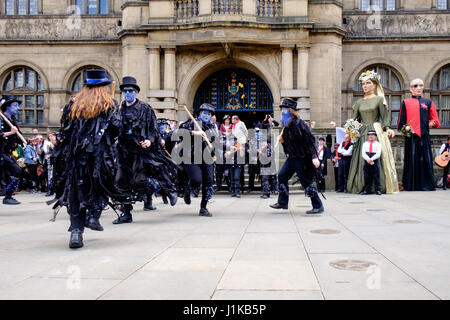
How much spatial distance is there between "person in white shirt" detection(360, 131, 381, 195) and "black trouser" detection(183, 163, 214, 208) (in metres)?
6.26

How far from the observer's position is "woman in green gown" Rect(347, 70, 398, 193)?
14172 millimetres

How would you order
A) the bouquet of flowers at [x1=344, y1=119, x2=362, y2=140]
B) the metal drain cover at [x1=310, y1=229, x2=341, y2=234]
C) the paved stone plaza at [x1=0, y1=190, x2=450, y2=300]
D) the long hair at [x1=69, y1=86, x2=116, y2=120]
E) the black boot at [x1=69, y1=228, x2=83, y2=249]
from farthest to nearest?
the bouquet of flowers at [x1=344, y1=119, x2=362, y2=140] → the metal drain cover at [x1=310, y1=229, x2=341, y2=234] → the long hair at [x1=69, y1=86, x2=116, y2=120] → the black boot at [x1=69, y1=228, x2=83, y2=249] → the paved stone plaza at [x1=0, y1=190, x2=450, y2=300]

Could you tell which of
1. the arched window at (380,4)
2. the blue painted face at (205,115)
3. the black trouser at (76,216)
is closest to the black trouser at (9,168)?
the blue painted face at (205,115)

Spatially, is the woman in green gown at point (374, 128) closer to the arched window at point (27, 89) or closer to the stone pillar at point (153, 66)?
the stone pillar at point (153, 66)

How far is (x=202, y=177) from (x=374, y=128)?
22.8ft

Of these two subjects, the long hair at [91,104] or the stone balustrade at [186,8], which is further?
the stone balustrade at [186,8]

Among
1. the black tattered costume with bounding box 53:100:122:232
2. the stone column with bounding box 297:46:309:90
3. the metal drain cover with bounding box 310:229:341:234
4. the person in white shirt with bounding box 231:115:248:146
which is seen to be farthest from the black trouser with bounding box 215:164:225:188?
the black tattered costume with bounding box 53:100:122:232

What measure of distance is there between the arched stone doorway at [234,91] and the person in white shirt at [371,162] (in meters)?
8.71

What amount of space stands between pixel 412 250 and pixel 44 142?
1443 centimetres

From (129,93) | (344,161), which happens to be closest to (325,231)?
(129,93)

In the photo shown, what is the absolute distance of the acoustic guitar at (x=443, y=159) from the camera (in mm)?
16594

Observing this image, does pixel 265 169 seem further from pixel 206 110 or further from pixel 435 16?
pixel 435 16

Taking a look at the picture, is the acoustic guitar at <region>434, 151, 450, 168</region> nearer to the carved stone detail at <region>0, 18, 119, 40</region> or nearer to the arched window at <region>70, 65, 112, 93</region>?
the carved stone detail at <region>0, 18, 119, 40</region>
